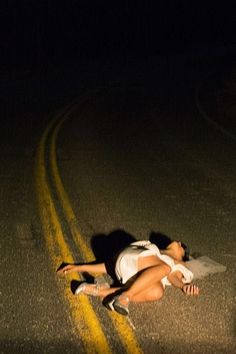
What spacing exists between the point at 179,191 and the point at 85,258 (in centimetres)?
295

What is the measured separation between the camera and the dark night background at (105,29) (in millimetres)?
39312

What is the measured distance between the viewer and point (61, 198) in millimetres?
8742

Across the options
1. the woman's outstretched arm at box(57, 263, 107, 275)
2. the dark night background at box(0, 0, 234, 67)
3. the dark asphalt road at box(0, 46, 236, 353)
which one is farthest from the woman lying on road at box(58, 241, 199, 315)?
the dark night background at box(0, 0, 234, 67)

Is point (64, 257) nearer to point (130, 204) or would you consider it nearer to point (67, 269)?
point (67, 269)

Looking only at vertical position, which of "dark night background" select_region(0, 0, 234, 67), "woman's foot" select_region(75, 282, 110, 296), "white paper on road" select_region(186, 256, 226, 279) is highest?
"dark night background" select_region(0, 0, 234, 67)

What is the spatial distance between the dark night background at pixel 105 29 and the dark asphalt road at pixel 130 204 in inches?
780

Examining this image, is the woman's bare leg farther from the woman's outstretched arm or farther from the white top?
the woman's outstretched arm

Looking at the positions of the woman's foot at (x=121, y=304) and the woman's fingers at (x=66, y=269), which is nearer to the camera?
the woman's foot at (x=121, y=304)

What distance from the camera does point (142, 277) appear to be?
5.56 metres

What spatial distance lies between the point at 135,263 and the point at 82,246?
1.32m

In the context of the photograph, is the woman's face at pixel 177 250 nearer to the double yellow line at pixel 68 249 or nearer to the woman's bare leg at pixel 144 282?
the woman's bare leg at pixel 144 282

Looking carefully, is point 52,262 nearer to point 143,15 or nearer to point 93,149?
point 93,149

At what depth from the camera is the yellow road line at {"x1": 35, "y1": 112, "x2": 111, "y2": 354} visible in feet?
16.3


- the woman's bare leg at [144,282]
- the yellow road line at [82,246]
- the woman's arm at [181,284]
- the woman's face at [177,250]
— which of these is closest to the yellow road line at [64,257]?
the yellow road line at [82,246]
